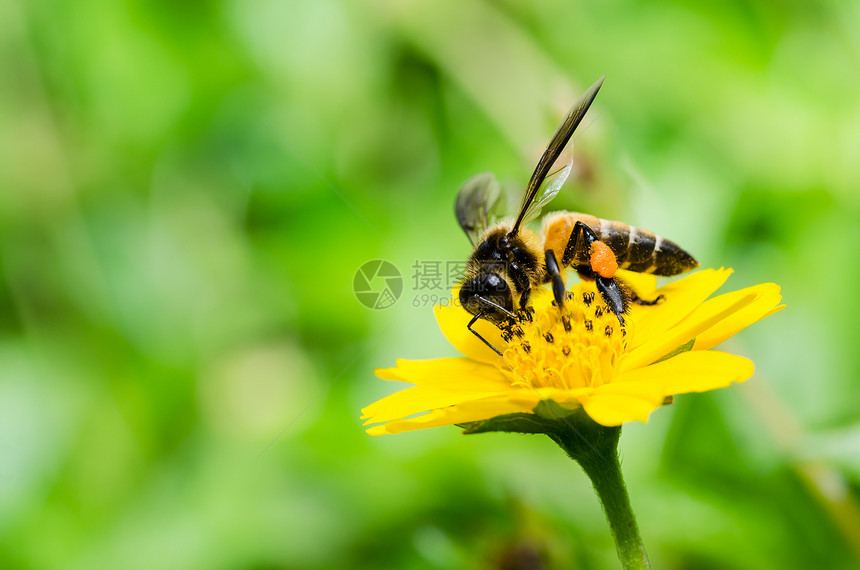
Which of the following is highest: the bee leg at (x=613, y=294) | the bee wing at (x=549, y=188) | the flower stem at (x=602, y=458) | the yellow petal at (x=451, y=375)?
the bee wing at (x=549, y=188)

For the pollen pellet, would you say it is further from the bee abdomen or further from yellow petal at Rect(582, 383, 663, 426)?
yellow petal at Rect(582, 383, 663, 426)

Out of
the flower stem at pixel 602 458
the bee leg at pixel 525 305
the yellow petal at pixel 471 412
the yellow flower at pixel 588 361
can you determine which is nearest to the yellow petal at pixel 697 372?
the yellow flower at pixel 588 361

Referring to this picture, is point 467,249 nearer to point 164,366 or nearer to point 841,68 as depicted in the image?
point 164,366

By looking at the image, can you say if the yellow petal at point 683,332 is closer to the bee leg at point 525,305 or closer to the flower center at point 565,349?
the flower center at point 565,349

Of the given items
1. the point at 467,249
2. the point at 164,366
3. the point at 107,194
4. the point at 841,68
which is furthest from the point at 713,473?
the point at 107,194

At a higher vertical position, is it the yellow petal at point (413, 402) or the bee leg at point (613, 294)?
the bee leg at point (613, 294)
